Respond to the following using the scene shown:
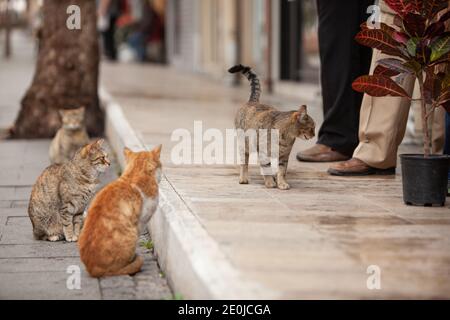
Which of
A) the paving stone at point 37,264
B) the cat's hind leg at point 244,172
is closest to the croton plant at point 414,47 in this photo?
the cat's hind leg at point 244,172

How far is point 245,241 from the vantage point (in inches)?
153

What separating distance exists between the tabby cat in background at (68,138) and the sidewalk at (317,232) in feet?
3.69

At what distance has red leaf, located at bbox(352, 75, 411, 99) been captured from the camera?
4797 mm

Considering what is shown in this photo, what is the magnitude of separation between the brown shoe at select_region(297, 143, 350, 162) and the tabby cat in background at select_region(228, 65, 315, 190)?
3.22 ft

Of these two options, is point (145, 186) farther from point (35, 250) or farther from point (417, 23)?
point (417, 23)

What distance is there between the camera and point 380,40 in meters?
4.72

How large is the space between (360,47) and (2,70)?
1788cm

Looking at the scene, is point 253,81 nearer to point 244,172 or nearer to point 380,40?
point 244,172

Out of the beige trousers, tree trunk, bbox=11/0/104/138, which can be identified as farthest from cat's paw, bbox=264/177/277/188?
tree trunk, bbox=11/0/104/138

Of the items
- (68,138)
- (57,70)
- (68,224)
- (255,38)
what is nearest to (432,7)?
(68,224)

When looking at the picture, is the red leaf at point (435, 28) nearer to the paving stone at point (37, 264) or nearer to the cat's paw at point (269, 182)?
the cat's paw at point (269, 182)

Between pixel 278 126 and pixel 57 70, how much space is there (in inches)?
199

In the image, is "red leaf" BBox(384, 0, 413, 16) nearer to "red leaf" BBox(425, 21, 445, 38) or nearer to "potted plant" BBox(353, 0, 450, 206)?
"potted plant" BBox(353, 0, 450, 206)

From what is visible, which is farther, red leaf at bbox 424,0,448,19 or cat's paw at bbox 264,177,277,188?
cat's paw at bbox 264,177,277,188
